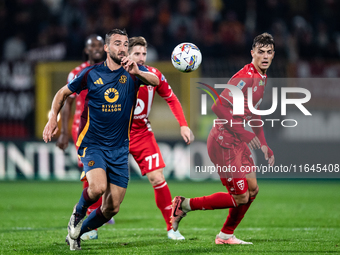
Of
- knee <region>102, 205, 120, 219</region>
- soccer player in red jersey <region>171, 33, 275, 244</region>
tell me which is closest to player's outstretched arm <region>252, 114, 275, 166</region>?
soccer player in red jersey <region>171, 33, 275, 244</region>

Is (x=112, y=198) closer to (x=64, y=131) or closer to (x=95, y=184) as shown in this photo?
(x=95, y=184)

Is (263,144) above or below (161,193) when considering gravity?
above

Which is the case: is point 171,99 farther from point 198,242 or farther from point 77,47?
point 77,47

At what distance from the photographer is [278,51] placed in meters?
15.2

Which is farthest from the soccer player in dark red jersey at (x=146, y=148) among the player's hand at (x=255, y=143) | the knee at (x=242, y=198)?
the player's hand at (x=255, y=143)

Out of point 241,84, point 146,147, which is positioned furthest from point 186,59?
point 146,147

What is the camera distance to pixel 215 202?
A: 5.96 meters

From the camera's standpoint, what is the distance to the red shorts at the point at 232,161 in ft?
18.7

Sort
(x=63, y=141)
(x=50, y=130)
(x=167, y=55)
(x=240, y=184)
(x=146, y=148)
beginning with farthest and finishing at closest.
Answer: (x=167, y=55)
(x=63, y=141)
(x=146, y=148)
(x=240, y=184)
(x=50, y=130)

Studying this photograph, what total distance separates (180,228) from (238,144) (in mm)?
2003

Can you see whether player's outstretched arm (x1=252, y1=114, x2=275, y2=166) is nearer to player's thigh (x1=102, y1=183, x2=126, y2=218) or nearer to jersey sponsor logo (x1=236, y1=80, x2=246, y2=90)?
jersey sponsor logo (x1=236, y1=80, x2=246, y2=90)

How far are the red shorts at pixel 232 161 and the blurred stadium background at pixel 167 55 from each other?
25.4ft

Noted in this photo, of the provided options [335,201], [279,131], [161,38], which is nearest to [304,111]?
[279,131]

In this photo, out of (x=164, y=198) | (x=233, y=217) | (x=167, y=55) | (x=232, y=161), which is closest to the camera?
(x=232, y=161)
